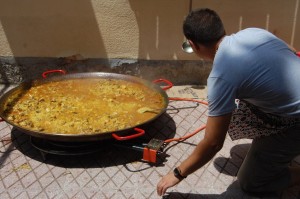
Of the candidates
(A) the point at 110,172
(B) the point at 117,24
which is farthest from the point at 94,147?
(B) the point at 117,24

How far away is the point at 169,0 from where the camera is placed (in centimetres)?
503

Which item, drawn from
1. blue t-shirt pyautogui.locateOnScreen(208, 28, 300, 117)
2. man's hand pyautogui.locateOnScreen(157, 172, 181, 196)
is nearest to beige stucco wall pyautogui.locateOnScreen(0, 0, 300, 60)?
blue t-shirt pyautogui.locateOnScreen(208, 28, 300, 117)

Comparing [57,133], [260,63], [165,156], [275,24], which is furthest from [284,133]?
[275,24]

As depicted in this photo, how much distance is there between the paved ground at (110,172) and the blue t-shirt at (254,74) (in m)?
1.09

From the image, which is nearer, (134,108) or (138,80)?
(134,108)

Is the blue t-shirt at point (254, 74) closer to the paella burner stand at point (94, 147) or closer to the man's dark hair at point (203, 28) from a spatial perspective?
the man's dark hair at point (203, 28)

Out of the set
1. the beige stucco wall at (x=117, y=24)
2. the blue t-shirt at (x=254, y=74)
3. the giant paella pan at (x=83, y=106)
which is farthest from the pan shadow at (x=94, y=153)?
the beige stucco wall at (x=117, y=24)

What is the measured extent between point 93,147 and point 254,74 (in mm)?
1879

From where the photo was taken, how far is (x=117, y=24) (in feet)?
17.0

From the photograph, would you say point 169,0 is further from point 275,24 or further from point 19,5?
point 19,5

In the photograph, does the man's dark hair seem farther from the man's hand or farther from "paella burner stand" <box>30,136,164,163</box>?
"paella burner stand" <box>30,136,164,163</box>

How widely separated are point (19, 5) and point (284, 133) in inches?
161

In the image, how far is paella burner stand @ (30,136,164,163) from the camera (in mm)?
3537

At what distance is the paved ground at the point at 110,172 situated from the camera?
327cm
